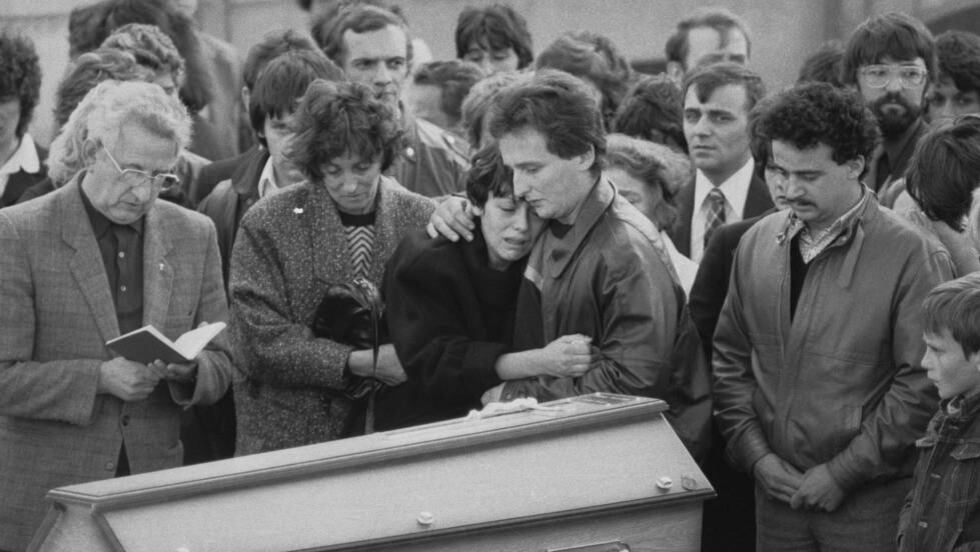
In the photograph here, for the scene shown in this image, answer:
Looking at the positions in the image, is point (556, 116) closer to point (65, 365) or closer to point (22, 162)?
point (65, 365)

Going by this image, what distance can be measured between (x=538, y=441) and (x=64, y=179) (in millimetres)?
2122

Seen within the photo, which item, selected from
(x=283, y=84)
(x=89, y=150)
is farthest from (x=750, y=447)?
(x=283, y=84)

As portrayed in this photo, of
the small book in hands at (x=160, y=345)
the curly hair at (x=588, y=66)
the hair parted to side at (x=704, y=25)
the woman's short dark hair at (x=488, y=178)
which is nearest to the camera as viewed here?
the small book in hands at (x=160, y=345)

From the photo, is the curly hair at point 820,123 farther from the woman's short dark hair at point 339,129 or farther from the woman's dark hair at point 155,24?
the woman's dark hair at point 155,24

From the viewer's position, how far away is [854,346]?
527cm

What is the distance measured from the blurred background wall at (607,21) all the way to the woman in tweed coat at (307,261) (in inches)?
206

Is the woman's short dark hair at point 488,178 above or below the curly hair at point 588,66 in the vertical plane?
above

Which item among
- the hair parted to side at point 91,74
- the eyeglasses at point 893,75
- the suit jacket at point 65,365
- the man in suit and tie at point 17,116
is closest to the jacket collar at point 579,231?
the suit jacket at point 65,365

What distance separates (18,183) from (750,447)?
339cm

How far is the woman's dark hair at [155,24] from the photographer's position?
8.34 metres

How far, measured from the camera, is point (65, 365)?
18.1ft

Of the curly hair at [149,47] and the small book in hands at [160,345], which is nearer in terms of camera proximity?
the small book in hands at [160,345]

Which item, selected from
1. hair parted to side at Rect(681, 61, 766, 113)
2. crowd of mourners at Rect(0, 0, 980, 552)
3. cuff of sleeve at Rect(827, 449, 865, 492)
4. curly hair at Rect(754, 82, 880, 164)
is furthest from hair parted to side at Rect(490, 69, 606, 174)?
hair parted to side at Rect(681, 61, 766, 113)

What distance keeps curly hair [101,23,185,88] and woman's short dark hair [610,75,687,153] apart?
6.20 feet
